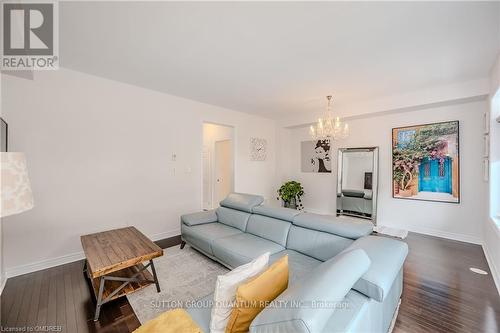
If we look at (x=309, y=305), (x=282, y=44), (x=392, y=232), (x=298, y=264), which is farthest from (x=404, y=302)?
(x=282, y=44)

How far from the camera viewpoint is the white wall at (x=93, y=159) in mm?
2750

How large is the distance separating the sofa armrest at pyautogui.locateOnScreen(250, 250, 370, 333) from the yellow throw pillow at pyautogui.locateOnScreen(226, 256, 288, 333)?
0.12 m

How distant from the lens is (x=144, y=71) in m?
3.11

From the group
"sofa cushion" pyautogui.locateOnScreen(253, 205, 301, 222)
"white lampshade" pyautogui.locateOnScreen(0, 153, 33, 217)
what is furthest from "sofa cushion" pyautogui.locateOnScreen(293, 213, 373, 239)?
"white lampshade" pyautogui.locateOnScreen(0, 153, 33, 217)

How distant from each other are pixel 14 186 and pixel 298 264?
216 cm

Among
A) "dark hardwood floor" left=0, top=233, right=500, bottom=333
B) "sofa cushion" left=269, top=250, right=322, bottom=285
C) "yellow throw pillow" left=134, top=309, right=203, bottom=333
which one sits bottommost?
"dark hardwood floor" left=0, top=233, right=500, bottom=333

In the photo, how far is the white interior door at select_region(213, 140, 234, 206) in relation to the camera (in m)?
6.11

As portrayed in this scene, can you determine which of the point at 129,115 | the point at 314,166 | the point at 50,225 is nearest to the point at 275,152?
the point at 314,166

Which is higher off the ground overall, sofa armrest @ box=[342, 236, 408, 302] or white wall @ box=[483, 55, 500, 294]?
white wall @ box=[483, 55, 500, 294]

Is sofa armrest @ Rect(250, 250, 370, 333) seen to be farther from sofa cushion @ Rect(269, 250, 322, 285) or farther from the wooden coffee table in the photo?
the wooden coffee table

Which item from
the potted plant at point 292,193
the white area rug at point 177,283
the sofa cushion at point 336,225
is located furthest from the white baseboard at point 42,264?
the potted plant at point 292,193

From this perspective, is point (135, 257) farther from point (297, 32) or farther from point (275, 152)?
point (275, 152)

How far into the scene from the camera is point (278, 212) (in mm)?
2828

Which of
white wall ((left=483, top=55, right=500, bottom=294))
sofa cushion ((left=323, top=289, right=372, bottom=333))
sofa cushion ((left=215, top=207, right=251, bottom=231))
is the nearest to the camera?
sofa cushion ((left=323, top=289, right=372, bottom=333))
